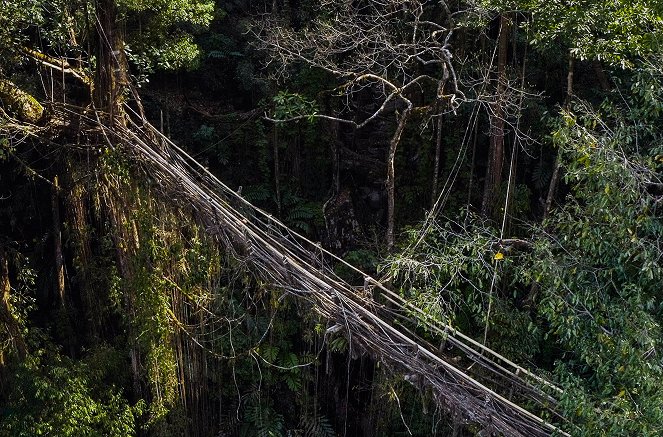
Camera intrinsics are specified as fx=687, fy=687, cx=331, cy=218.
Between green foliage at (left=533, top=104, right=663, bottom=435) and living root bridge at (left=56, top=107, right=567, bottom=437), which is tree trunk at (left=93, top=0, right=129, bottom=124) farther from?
green foliage at (left=533, top=104, right=663, bottom=435)

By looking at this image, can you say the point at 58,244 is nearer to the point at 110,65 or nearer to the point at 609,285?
the point at 110,65

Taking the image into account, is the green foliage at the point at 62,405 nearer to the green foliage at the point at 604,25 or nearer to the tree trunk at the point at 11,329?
the tree trunk at the point at 11,329

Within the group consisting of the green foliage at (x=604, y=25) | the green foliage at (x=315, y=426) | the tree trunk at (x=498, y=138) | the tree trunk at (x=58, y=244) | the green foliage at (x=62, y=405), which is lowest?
the green foliage at (x=315, y=426)

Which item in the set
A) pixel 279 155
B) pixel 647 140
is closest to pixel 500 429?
pixel 647 140

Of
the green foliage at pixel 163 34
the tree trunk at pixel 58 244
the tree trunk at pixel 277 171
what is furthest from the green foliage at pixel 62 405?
the tree trunk at pixel 277 171

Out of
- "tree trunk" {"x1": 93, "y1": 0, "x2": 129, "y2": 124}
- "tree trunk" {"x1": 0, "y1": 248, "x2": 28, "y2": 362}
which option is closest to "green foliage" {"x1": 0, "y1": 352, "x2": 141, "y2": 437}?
"tree trunk" {"x1": 0, "y1": 248, "x2": 28, "y2": 362}

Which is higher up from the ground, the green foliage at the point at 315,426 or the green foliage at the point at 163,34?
the green foliage at the point at 163,34
